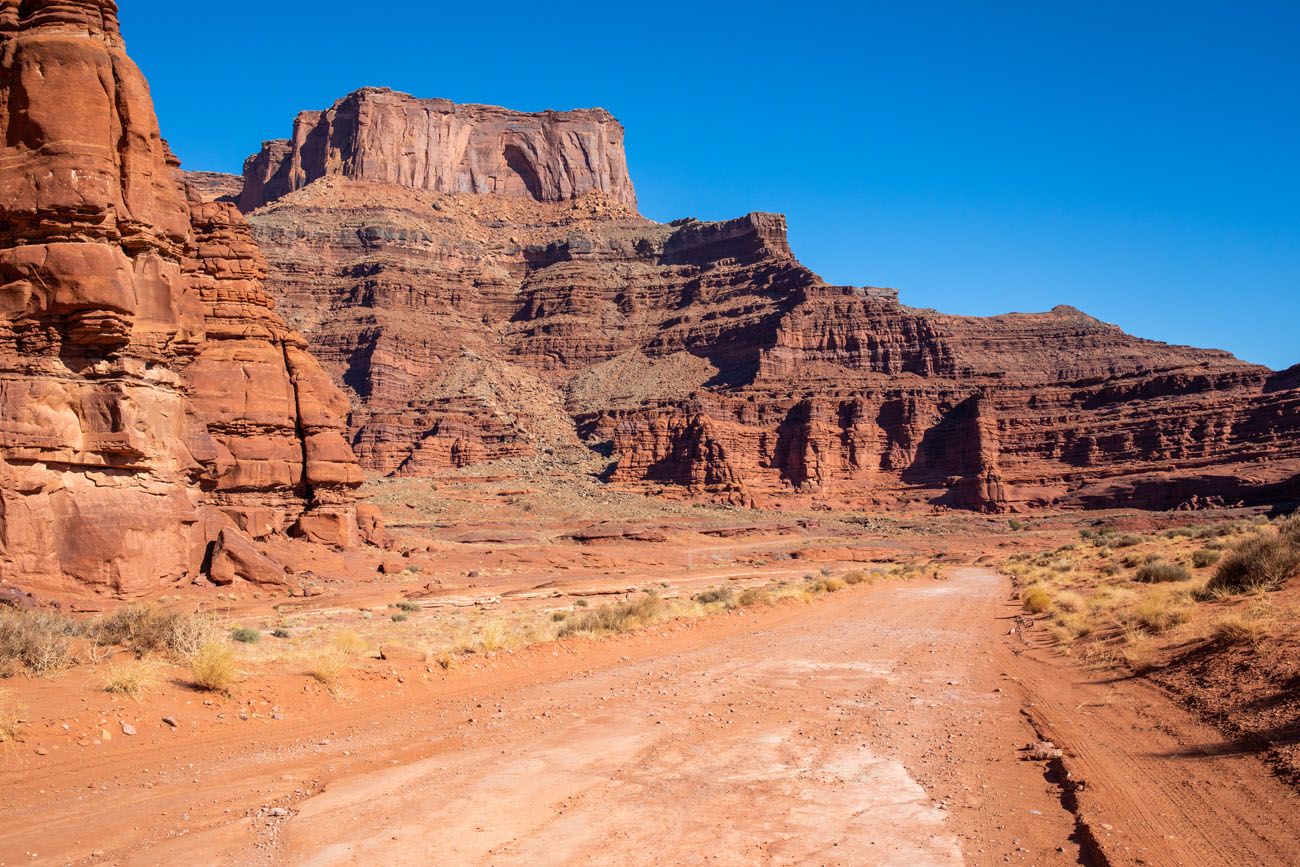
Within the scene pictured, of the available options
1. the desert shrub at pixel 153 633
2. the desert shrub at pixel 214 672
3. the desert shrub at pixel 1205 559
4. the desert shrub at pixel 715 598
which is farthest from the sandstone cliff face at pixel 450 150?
the desert shrub at pixel 214 672

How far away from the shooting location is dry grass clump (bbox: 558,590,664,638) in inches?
610

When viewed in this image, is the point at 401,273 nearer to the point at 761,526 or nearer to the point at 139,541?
the point at 761,526

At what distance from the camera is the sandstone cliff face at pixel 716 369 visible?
81.6 meters

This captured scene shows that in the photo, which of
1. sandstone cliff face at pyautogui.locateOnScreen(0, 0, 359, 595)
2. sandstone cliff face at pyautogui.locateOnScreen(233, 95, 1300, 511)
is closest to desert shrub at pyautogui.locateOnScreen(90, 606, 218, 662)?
sandstone cliff face at pyautogui.locateOnScreen(0, 0, 359, 595)

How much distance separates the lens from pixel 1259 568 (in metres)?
13.1

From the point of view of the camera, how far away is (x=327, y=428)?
2975cm

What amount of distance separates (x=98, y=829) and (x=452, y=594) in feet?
68.9

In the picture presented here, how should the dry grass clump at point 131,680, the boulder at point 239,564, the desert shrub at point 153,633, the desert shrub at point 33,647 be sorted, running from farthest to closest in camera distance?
the boulder at point 239,564 → the desert shrub at point 153,633 → the desert shrub at point 33,647 → the dry grass clump at point 131,680

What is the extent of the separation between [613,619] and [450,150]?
147140mm

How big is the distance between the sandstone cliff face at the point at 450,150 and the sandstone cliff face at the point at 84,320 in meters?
127

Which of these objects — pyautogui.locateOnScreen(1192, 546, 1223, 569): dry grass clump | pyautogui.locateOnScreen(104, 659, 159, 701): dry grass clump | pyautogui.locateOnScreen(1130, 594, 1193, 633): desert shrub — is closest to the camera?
pyautogui.locateOnScreen(104, 659, 159, 701): dry grass clump

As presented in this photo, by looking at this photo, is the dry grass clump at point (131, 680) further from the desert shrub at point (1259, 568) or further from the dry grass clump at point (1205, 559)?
the dry grass clump at point (1205, 559)

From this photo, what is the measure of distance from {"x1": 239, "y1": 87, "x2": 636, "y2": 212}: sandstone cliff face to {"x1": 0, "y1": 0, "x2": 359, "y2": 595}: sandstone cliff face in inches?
5020

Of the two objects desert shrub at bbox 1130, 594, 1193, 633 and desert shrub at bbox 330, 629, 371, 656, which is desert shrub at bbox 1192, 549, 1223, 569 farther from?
desert shrub at bbox 330, 629, 371, 656
